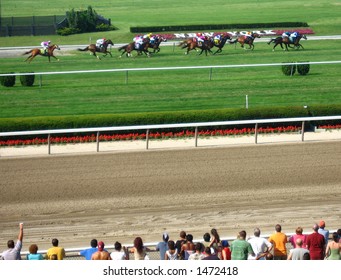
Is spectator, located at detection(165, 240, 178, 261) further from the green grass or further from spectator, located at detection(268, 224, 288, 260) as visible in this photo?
the green grass

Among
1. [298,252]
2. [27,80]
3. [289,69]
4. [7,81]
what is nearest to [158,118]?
[27,80]

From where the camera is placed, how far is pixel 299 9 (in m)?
43.3

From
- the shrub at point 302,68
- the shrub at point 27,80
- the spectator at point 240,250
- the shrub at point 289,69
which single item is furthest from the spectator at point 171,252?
the shrub at point 302,68

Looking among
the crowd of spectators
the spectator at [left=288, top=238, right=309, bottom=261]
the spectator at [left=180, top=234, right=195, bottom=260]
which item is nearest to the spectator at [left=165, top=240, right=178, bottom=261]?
the crowd of spectators

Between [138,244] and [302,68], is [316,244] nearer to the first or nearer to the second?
[138,244]

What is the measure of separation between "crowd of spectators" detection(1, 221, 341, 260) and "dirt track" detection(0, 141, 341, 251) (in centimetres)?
212

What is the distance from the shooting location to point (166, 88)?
22.2m

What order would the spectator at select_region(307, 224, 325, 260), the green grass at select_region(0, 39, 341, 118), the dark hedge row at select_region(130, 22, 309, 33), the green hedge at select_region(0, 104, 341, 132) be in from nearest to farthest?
the spectator at select_region(307, 224, 325, 260), the green hedge at select_region(0, 104, 341, 132), the green grass at select_region(0, 39, 341, 118), the dark hedge row at select_region(130, 22, 309, 33)

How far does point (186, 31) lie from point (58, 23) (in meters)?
5.55

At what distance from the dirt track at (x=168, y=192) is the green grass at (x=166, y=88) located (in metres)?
5.03

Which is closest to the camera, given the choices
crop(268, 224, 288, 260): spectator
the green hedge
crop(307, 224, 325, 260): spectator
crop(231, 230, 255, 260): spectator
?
crop(231, 230, 255, 260): spectator

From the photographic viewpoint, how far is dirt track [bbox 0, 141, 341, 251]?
11.7 metres

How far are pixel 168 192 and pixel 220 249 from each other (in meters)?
4.29

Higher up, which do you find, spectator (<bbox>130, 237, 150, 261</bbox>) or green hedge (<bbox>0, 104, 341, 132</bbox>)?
spectator (<bbox>130, 237, 150, 261</bbox>)
